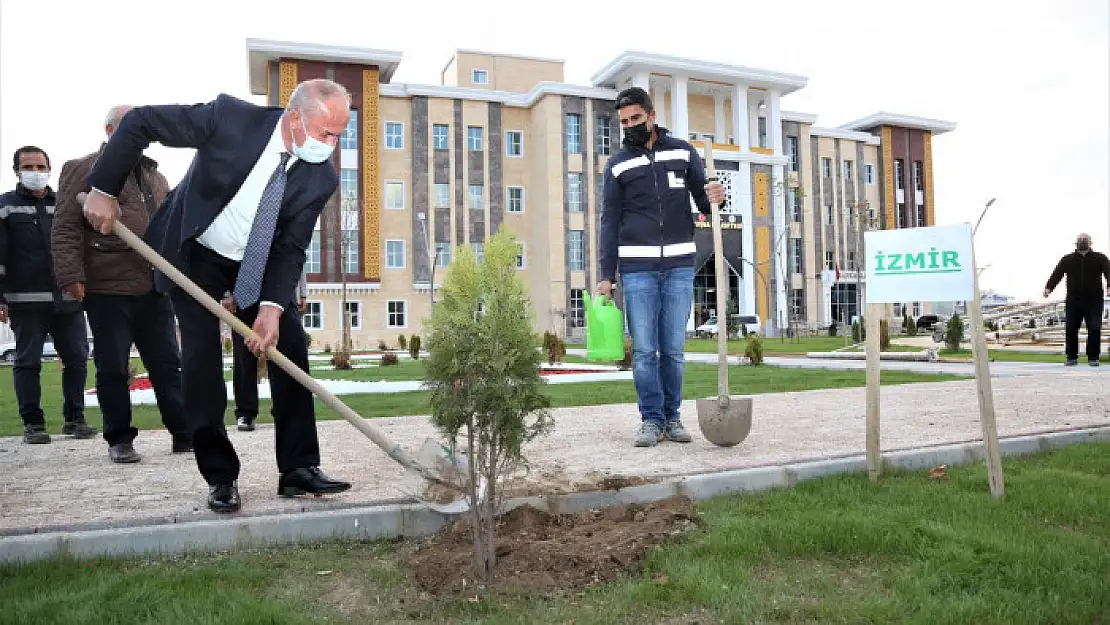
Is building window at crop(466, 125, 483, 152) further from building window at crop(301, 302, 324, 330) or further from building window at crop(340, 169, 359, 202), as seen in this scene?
building window at crop(301, 302, 324, 330)

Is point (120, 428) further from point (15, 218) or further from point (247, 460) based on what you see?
point (15, 218)

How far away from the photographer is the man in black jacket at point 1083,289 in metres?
12.7

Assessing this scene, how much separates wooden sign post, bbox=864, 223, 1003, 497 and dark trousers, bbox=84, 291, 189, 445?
13.6 feet

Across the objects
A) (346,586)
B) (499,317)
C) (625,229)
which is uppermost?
(625,229)

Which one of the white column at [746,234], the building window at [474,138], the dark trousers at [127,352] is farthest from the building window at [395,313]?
the dark trousers at [127,352]

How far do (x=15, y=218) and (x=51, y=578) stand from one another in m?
4.76

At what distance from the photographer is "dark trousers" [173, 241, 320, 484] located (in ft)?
11.4

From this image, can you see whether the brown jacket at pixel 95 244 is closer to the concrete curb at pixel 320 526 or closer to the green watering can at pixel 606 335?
the concrete curb at pixel 320 526

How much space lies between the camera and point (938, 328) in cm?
2073

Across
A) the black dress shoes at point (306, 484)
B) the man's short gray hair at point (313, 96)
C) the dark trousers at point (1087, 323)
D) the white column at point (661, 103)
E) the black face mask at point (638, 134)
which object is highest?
the white column at point (661, 103)

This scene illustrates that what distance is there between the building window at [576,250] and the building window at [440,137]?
8734mm

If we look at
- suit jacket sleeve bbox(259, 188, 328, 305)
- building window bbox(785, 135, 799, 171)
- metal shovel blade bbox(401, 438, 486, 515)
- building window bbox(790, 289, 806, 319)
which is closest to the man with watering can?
metal shovel blade bbox(401, 438, 486, 515)

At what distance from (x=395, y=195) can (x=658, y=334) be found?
132 ft

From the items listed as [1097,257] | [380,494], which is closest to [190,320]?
[380,494]
